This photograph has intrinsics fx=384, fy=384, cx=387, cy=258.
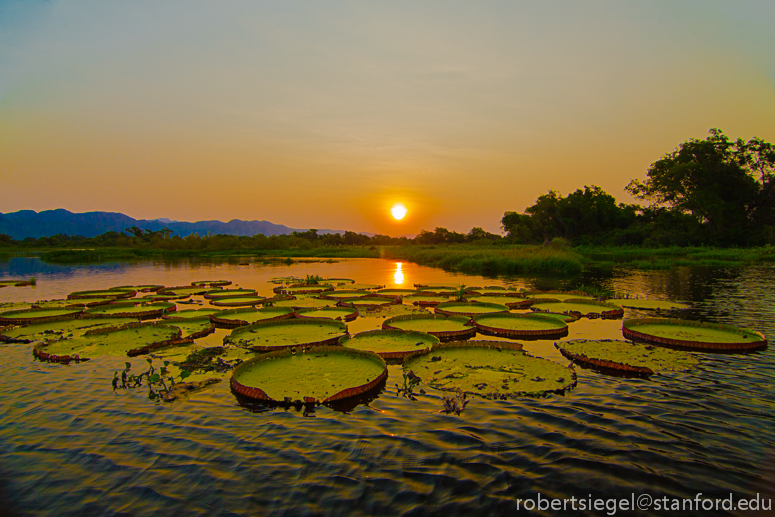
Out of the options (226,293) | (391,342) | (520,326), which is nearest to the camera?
(391,342)

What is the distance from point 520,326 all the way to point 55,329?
10.9 m

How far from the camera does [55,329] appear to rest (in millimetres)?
9031

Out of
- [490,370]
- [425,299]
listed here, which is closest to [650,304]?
[425,299]

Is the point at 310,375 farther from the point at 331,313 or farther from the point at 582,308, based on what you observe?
the point at 582,308

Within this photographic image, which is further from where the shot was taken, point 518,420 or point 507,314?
point 507,314

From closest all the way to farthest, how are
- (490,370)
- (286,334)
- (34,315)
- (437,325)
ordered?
(490,370), (286,334), (437,325), (34,315)

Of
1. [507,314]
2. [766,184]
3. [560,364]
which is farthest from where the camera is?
[766,184]

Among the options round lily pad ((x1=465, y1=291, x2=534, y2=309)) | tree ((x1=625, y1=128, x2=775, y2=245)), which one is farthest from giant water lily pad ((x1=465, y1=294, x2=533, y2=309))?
tree ((x1=625, y1=128, x2=775, y2=245))

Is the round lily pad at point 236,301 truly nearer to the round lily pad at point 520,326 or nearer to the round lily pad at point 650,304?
the round lily pad at point 520,326

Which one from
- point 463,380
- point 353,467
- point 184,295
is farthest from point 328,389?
point 184,295

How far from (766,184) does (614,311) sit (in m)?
42.7

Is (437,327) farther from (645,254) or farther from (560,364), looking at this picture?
(645,254)

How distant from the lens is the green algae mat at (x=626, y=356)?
602 centimetres

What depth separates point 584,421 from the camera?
4.44m
